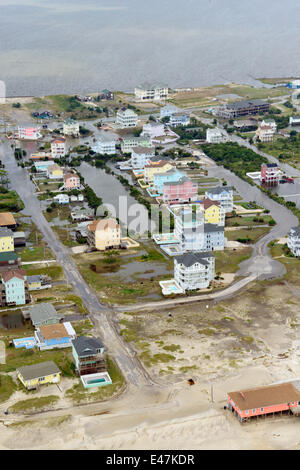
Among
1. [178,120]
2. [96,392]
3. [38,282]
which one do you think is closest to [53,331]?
[96,392]

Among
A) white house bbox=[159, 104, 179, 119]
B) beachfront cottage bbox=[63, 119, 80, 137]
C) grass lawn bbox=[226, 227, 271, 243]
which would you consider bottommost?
grass lawn bbox=[226, 227, 271, 243]

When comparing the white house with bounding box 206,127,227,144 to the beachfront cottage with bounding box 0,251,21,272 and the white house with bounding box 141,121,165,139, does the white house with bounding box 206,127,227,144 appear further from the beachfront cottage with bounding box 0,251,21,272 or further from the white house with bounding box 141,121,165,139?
the beachfront cottage with bounding box 0,251,21,272

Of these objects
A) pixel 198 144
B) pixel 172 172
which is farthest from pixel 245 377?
pixel 198 144

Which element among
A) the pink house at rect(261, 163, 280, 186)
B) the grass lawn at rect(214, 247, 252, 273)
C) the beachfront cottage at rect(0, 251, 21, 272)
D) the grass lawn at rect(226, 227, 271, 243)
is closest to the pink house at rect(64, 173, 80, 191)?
the grass lawn at rect(226, 227, 271, 243)

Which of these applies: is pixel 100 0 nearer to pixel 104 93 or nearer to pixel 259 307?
pixel 104 93

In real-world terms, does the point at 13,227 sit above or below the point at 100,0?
below

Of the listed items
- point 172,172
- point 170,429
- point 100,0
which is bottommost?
point 170,429
